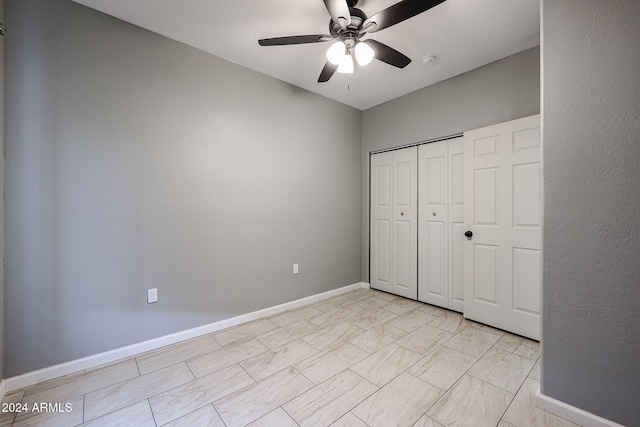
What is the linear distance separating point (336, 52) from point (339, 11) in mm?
245

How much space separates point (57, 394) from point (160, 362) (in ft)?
1.81

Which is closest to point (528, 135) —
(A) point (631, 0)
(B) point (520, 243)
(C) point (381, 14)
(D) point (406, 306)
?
(B) point (520, 243)

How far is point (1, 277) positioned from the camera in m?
1.62

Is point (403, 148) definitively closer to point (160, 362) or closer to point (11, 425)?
point (160, 362)

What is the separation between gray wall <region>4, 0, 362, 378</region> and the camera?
1.71m

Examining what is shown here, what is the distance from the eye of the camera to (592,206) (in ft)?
4.47

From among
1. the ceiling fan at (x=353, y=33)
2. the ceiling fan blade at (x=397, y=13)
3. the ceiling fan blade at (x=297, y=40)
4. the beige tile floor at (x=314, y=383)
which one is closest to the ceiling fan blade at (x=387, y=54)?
the ceiling fan at (x=353, y=33)

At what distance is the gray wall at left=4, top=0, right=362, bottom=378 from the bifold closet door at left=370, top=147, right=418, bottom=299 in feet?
3.81

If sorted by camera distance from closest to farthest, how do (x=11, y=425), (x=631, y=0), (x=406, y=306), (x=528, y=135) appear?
(x=631, y=0)
(x=11, y=425)
(x=528, y=135)
(x=406, y=306)

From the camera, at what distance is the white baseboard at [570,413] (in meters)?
1.35

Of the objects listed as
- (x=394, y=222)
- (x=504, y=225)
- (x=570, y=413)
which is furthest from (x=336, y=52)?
(x=570, y=413)

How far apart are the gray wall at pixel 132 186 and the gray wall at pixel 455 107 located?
1.11m

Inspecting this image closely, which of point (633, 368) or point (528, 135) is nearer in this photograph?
point (633, 368)

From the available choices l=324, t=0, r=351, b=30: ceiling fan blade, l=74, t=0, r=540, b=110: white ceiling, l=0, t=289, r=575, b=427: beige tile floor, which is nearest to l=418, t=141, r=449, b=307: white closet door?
l=0, t=289, r=575, b=427: beige tile floor
